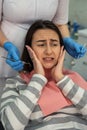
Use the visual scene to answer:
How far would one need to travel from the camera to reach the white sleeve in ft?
5.40

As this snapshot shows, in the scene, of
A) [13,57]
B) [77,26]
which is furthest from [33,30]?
[77,26]

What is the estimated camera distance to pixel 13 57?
1.42 metres

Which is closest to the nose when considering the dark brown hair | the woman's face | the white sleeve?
the woman's face

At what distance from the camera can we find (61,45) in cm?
154

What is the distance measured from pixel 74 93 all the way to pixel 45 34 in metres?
0.38

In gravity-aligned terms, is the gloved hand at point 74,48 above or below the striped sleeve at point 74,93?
above

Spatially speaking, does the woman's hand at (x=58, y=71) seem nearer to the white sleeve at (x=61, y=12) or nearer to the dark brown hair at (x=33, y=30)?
the dark brown hair at (x=33, y=30)

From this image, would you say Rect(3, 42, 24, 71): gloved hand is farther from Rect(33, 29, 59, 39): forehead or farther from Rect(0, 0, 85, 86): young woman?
Rect(33, 29, 59, 39): forehead

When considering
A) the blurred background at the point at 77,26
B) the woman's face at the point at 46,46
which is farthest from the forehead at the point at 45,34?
the blurred background at the point at 77,26

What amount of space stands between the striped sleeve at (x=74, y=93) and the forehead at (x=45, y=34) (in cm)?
28

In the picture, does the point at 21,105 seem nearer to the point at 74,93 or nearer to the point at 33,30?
the point at 74,93

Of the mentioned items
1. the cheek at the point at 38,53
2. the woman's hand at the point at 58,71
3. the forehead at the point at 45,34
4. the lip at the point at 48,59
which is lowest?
the woman's hand at the point at 58,71

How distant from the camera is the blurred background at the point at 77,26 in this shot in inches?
114

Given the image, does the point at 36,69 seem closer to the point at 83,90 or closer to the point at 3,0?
the point at 83,90
